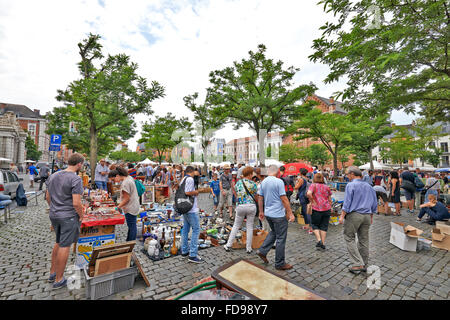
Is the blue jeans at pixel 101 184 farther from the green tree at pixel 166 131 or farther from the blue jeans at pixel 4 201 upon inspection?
the green tree at pixel 166 131

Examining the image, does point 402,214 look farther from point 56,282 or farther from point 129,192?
point 56,282

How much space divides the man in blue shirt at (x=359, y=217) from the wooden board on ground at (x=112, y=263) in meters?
4.16

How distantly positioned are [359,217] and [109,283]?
4.56m

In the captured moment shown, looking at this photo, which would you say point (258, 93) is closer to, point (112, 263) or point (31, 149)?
point (112, 263)

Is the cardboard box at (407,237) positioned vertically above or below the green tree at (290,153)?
below

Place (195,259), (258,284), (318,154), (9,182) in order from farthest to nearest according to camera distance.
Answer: (318,154), (9,182), (195,259), (258,284)

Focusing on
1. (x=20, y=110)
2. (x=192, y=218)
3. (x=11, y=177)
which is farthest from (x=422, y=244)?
(x=20, y=110)

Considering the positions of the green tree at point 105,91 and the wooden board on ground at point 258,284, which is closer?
the wooden board on ground at point 258,284

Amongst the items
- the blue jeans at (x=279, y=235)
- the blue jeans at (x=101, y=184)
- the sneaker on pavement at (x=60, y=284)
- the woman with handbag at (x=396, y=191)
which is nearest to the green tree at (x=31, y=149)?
the blue jeans at (x=101, y=184)

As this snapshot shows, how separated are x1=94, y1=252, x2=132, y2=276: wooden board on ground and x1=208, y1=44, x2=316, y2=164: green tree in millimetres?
14442

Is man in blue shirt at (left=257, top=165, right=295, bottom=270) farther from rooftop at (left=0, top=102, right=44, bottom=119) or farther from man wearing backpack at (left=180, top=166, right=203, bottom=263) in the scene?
rooftop at (left=0, top=102, right=44, bottom=119)

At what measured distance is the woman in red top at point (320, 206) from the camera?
503 cm

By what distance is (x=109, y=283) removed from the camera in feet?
10.2
